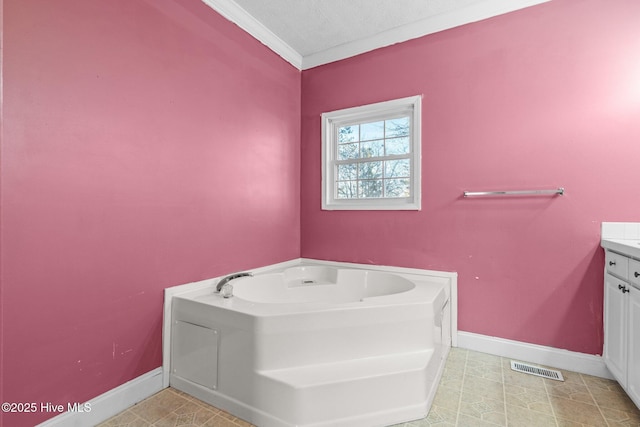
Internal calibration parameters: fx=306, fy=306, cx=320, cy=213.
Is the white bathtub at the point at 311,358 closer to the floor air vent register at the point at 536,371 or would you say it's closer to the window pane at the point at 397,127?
the floor air vent register at the point at 536,371

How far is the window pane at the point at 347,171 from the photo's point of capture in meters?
2.89

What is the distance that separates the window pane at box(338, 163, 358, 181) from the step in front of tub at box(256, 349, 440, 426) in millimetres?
1717

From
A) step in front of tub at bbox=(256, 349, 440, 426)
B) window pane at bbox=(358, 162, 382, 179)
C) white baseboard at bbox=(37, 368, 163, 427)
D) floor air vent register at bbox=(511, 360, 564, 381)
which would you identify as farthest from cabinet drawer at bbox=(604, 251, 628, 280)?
white baseboard at bbox=(37, 368, 163, 427)

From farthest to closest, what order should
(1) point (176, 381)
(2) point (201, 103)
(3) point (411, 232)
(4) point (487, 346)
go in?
(3) point (411, 232), (4) point (487, 346), (2) point (201, 103), (1) point (176, 381)

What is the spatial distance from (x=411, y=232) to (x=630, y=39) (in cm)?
179

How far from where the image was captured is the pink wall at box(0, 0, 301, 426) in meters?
1.30

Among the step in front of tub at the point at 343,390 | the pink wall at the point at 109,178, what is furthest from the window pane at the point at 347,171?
the step in front of tub at the point at 343,390

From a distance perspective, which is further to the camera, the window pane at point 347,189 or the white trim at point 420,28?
the window pane at point 347,189

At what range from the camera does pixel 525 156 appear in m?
2.11

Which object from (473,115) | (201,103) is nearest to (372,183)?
(473,115)

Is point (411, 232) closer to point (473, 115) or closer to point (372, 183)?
point (372, 183)

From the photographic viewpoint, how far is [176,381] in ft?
5.98

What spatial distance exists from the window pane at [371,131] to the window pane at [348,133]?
59 millimetres

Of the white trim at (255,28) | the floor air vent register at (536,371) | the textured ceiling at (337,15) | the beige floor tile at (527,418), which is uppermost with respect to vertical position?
the textured ceiling at (337,15)
